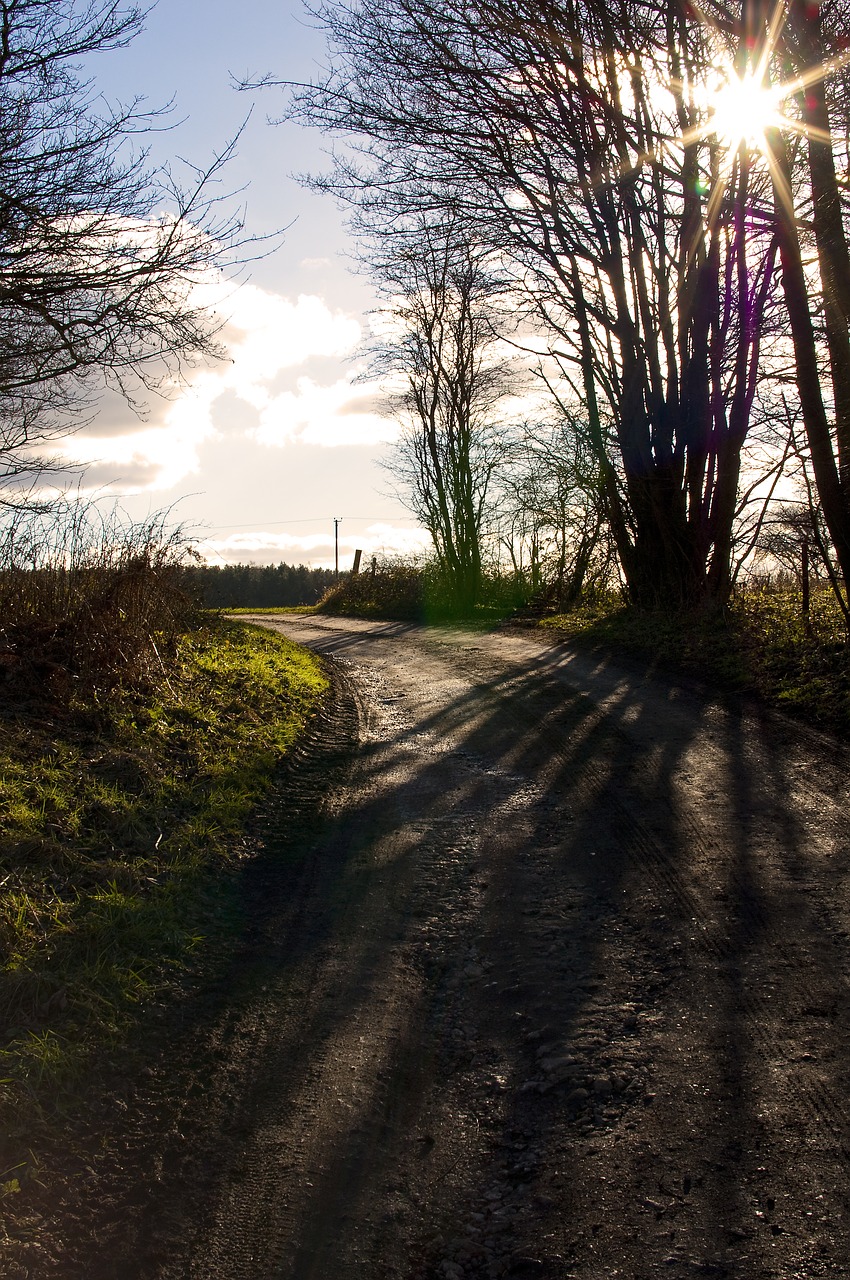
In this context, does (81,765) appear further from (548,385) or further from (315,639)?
(548,385)

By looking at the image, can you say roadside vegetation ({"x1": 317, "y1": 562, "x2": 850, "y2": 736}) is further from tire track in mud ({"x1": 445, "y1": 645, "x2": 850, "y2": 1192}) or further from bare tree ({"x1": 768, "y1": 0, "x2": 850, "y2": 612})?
tire track in mud ({"x1": 445, "y1": 645, "x2": 850, "y2": 1192})

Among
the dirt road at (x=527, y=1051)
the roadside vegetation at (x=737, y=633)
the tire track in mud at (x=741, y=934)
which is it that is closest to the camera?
the dirt road at (x=527, y=1051)

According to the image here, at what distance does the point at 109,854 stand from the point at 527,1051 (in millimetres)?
2894

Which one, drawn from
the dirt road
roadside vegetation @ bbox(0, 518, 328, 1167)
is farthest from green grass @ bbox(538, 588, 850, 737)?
roadside vegetation @ bbox(0, 518, 328, 1167)

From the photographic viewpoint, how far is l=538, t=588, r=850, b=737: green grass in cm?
863

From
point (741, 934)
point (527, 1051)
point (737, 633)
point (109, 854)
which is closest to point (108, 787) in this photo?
point (109, 854)

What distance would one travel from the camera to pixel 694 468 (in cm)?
1550

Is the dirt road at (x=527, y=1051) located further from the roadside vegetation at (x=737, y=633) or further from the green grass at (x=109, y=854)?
the roadside vegetation at (x=737, y=633)

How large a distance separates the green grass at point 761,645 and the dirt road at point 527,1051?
225cm

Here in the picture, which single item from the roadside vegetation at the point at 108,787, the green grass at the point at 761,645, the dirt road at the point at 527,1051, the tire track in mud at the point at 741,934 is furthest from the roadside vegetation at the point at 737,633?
the roadside vegetation at the point at 108,787

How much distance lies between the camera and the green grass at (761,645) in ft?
28.3

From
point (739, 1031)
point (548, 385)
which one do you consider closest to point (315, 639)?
point (548, 385)

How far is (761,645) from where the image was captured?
11.2m

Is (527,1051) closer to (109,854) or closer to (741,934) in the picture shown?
(741,934)
